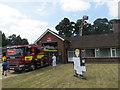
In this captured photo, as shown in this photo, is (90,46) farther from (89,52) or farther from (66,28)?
(66,28)

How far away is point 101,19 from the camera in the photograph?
74.2 m

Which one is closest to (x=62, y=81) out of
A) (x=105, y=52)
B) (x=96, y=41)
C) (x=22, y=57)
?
(x=22, y=57)

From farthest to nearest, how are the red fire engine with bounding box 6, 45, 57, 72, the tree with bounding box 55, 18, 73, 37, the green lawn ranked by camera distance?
the tree with bounding box 55, 18, 73, 37, the red fire engine with bounding box 6, 45, 57, 72, the green lawn

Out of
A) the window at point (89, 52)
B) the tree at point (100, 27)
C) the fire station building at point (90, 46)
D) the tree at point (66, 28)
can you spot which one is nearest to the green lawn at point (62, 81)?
the fire station building at point (90, 46)

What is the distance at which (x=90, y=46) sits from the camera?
21531 millimetres

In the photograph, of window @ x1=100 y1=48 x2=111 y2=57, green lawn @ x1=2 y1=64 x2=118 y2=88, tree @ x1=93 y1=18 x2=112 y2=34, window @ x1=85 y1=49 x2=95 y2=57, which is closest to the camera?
green lawn @ x1=2 y1=64 x2=118 y2=88

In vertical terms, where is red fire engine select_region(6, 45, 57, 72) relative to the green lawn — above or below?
above

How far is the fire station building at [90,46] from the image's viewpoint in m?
20.5

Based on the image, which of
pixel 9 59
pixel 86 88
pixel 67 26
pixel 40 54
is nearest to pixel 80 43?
pixel 40 54

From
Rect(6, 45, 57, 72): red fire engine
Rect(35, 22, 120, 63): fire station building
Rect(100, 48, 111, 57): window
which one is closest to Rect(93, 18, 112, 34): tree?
Rect(35, 22, 120, 63): fire station building

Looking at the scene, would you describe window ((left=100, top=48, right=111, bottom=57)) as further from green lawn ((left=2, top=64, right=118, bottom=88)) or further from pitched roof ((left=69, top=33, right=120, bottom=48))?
green lawn ((left=2, top=64, right=118, bottom=88))

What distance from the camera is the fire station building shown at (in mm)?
20484

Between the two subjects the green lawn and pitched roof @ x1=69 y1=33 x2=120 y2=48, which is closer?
the green lawn

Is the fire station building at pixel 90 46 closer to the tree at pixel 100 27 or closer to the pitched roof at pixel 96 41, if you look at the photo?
the pitched roof at pixel 96 41
